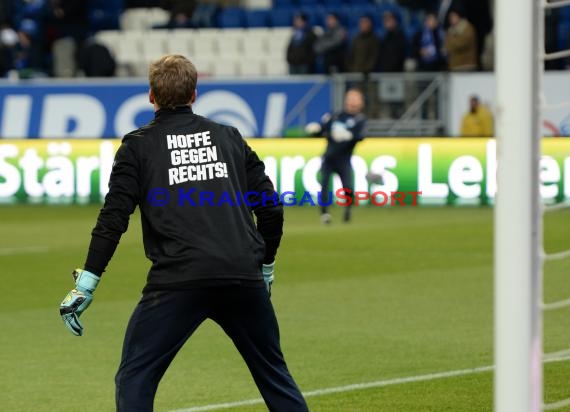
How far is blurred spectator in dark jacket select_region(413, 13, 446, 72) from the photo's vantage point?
86.0 ft

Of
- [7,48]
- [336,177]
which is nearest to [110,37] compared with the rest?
[7,48]

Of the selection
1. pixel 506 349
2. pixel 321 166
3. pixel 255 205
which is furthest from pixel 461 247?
pixel 506 349

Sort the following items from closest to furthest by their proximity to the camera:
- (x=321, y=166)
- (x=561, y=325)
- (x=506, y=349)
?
(x=506, y=349) < (x=561, y=325) < (x=321, y=166)

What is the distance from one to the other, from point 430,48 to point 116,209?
2047 cm

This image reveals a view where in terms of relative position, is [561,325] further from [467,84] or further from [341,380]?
[467,84]

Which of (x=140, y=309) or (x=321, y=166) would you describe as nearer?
(x=140, y=309)

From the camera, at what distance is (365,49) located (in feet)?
87.1

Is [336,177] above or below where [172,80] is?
below

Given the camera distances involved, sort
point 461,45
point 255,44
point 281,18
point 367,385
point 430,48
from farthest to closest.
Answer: point 281,18 < point 255,44 < point 430,48 < point 461,45 < point 367,385

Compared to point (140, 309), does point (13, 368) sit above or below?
below

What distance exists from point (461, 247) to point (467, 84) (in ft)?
26.3

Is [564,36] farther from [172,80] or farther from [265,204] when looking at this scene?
[172,80]

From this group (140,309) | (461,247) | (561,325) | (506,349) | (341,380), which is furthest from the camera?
(461,247)

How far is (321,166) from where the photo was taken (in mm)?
22312
